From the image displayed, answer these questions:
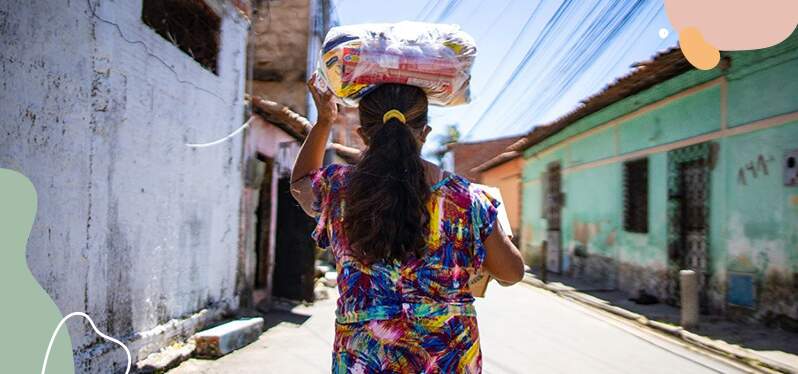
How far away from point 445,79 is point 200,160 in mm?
5041

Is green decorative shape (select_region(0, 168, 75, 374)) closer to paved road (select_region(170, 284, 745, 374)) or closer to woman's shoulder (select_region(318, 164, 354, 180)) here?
paved road (select_region(170, 284, 745, 374))

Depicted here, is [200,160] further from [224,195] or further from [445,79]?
[445,79]

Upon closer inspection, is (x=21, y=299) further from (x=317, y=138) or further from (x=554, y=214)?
(x=554, y=214)

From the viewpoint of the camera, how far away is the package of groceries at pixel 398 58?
1539mm

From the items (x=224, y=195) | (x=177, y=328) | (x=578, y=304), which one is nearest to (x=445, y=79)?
(x=177, y=328)

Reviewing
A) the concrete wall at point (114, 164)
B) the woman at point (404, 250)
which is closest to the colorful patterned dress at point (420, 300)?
the woman at point (404, 250)

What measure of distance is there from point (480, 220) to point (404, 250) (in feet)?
0.73

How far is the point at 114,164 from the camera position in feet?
14.7

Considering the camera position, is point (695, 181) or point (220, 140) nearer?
point (220, 140)

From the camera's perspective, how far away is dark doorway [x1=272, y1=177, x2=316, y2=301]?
9.89 metres

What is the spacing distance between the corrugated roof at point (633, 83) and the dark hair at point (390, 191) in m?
8.10

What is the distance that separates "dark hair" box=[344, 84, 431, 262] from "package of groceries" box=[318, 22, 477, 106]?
0.16 ft

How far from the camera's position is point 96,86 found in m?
4.20

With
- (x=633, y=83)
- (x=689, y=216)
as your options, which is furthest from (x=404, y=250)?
(x=633, y=83)
